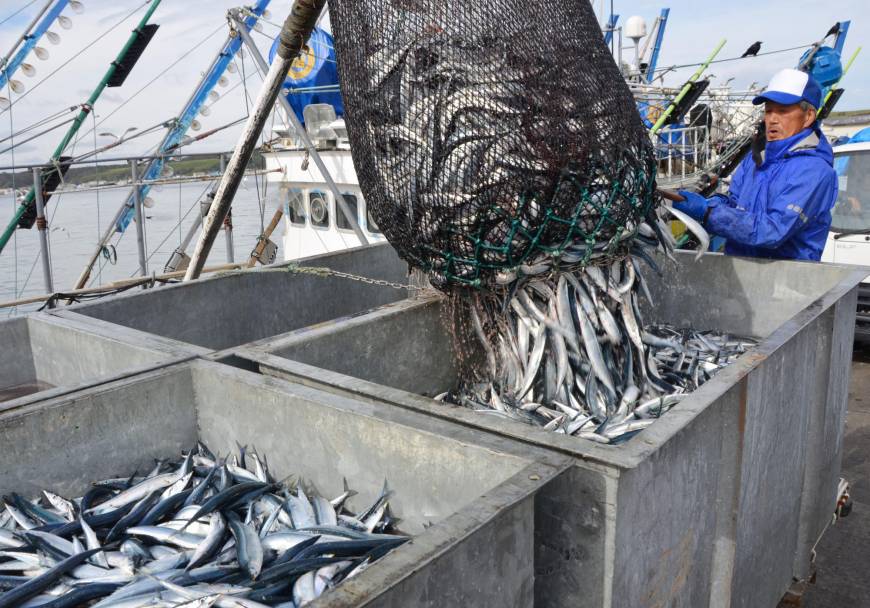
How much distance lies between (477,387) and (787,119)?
8.42ft

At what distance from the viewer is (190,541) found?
211 centimetres

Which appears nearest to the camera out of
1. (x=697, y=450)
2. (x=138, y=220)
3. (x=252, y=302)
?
(x=697, y=450)

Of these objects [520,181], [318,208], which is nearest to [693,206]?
[520,181]

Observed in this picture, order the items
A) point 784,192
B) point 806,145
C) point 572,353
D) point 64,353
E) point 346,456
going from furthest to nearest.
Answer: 1. point 806,145
2. point 784,192
3. point 64,353
4. point 572,353
5. point 346,456

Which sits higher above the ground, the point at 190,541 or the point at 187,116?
the point at 187,116

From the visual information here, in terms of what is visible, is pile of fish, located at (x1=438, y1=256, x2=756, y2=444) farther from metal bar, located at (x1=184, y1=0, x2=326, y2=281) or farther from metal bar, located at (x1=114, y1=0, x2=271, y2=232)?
metal bar, located at (x1=114, y1=0, x2=271, y2=232)

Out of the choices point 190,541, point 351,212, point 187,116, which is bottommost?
point 190,541

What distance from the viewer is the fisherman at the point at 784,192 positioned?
4004 millimetres

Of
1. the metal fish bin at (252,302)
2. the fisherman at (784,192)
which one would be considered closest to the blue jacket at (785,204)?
the fisherman at (784,192)

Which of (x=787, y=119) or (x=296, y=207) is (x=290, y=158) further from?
(x=787, y=119)

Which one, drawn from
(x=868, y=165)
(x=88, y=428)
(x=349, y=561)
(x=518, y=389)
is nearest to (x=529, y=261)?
(x=518, y=389)

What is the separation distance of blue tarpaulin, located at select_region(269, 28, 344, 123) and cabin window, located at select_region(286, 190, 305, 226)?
138 centimetres

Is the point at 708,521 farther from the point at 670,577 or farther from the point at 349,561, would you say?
the point at 349,561

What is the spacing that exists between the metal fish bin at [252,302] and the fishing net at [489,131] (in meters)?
0.94
